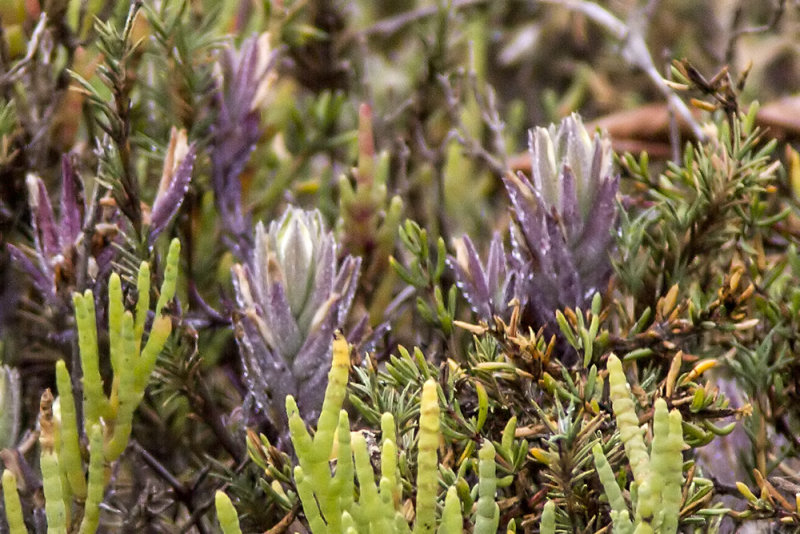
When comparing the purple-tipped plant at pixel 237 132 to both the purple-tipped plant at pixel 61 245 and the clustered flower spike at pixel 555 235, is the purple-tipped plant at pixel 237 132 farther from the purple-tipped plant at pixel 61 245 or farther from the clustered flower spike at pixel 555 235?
the clustered flower spike at pixel 555 235

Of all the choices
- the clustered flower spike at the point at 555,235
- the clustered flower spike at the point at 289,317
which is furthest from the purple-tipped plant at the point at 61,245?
the clustered flower spike at the point at 555,235

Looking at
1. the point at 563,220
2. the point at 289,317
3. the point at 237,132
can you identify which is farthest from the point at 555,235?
the point at 237,132

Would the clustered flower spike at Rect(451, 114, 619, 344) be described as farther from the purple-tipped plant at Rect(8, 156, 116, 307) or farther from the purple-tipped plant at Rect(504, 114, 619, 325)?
the purple-tipped plant at Rect(8, 156, 116, 307)

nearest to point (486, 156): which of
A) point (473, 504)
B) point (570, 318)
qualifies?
point (570, 318)

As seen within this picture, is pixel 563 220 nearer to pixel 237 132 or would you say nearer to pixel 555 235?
pixel 555 235

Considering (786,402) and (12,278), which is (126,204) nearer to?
(12,278)
